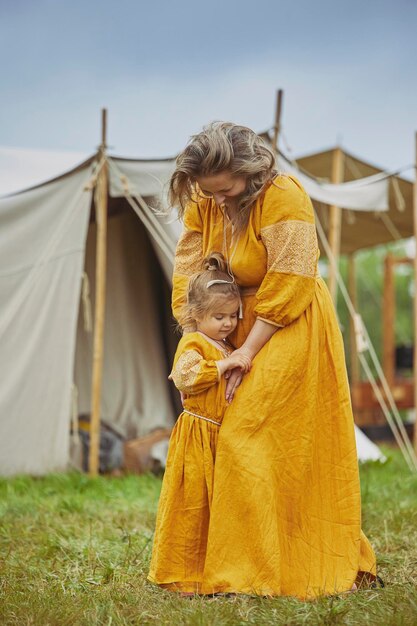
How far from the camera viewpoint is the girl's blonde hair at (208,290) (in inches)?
95.5

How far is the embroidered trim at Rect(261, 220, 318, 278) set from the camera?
2326 millimetres

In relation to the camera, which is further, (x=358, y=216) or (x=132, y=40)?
(x=132, y=40)

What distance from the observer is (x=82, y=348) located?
21.1 ft

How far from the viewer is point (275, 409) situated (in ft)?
7.80

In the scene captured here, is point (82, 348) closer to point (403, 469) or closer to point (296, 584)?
point (403, 469)

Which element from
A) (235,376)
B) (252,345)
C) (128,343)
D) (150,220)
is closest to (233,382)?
(235,376)

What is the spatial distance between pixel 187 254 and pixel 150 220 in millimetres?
2915

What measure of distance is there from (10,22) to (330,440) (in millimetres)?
20886

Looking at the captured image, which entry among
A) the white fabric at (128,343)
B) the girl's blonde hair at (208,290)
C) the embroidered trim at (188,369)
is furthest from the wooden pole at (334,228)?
the embroidered trim at (188,369)

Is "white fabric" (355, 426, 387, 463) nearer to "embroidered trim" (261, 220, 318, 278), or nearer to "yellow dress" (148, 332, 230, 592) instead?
"yellow dress" (148, 332, 230, 592)

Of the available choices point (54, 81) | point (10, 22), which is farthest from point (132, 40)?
point (10, 22)

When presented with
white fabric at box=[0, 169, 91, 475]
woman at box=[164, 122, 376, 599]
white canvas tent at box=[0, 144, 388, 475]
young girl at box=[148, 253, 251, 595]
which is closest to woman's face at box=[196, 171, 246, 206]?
woman at box=[164, 122, 376, 599]

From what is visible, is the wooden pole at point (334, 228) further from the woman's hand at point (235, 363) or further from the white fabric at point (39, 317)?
the woman's hand at point (235, 363)

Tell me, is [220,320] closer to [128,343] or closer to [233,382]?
[233,382]
